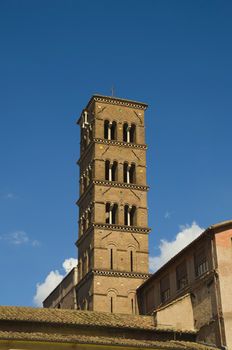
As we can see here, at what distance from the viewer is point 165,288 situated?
39125mm

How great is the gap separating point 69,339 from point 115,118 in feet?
96.0

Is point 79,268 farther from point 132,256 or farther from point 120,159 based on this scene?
point 120,159

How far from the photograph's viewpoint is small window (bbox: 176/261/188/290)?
1412 inches

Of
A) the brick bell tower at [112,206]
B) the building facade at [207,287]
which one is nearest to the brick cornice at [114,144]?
the brick bell tower at [112,206]

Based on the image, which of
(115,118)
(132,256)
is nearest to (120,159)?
(115,118)

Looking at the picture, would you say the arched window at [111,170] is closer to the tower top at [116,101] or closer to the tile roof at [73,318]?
the tower top at [116,101]

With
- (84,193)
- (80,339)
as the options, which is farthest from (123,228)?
(80,339)

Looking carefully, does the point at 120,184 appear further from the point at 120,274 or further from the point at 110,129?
the point at 120,274

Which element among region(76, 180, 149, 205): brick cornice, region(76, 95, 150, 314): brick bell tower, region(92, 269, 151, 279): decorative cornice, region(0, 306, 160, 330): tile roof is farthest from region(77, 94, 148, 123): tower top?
region(0, 306, 160, 330): tile roof

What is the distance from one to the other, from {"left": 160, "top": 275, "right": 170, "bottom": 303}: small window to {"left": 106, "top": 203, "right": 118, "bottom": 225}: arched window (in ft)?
32.4

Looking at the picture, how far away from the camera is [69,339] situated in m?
25.6

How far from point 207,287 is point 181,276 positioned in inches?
169

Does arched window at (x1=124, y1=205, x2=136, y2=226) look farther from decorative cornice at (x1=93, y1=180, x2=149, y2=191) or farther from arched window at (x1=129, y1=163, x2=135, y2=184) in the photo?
arched window at (x1=129, y1=163, x2=135, y2=184)

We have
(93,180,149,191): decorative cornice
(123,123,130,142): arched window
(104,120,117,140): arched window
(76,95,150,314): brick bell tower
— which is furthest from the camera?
(123,123,130,142): arched window
